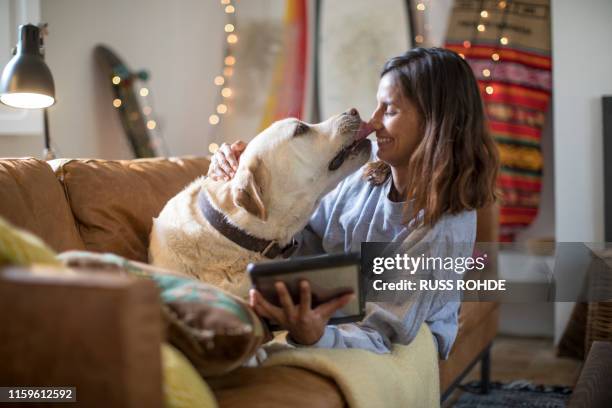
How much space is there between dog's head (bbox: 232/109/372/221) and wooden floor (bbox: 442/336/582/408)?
4.45ft

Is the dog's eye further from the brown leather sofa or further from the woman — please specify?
the brown leather sofa

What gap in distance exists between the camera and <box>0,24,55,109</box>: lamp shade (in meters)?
1.95

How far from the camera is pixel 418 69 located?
1.81 metres

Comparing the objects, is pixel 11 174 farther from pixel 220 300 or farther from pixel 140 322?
pixel 140 322

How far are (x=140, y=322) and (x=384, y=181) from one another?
1.27 m

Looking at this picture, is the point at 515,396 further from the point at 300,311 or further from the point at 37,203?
the point at 37,203

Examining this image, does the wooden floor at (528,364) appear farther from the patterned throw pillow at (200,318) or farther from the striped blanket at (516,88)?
the patterned throw pillow at (200,318)

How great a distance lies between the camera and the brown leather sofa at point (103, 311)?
29.8 inches

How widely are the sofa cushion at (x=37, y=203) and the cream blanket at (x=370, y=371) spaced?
59 cm

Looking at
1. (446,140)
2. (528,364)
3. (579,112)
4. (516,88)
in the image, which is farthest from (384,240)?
(516,88)

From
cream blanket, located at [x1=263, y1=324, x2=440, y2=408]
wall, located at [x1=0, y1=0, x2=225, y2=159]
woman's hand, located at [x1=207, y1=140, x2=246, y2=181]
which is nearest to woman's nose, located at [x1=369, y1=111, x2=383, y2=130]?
woman's hand, located at [x1=207, y1=140, x2=246, y2=181]

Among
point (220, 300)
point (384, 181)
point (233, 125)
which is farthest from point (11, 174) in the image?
point (233, 125)

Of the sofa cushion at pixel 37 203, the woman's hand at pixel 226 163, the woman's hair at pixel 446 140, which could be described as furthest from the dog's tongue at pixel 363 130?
the sofa cushion at pixel 37 203

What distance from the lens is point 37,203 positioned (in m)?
1.62
